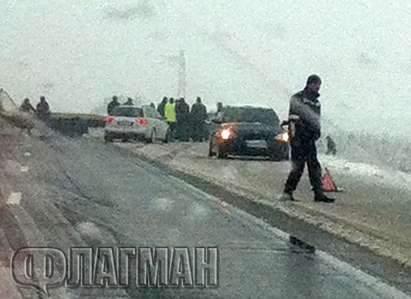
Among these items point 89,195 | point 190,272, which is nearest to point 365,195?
point 89,195

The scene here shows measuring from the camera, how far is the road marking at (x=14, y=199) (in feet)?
48.9

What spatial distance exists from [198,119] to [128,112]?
4336mm

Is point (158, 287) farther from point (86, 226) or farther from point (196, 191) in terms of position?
point (196, 191)

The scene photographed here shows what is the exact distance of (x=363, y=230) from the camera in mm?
12812

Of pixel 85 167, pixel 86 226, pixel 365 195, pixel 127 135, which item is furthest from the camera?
pixel 127 135

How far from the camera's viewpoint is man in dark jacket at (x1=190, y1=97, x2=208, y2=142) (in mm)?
43066

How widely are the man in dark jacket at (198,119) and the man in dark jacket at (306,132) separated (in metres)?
26.7

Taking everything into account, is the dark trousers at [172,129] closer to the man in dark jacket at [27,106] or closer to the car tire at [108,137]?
the car tire at [108,137]

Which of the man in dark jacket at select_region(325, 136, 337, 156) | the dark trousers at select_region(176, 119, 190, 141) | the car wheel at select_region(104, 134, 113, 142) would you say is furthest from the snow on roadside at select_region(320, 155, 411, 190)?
the dark trousers at select_region(176, 119, 190, 141)

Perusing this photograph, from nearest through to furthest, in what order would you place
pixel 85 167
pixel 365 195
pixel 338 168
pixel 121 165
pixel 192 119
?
pixel 365 195 → pixel 85 167 → pixel 121 165 → pixel 338 168 → pixel 192 119

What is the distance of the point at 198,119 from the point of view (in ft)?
143

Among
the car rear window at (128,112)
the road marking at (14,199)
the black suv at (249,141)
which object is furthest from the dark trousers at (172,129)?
the road marking at (14,199)

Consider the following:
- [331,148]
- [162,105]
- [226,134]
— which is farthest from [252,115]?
[162,105]

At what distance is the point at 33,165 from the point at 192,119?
2104 centimetres
